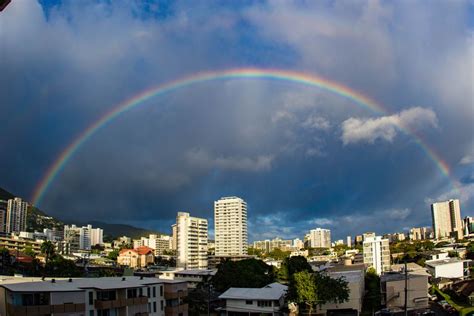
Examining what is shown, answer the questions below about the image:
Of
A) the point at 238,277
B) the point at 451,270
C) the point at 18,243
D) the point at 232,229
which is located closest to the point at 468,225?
the point at 232,229

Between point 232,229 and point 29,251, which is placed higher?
point 232,229

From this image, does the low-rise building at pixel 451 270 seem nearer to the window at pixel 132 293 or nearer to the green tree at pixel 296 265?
the green tree at pixel 296 265

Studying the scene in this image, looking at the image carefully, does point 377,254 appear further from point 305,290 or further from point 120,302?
point 120,302

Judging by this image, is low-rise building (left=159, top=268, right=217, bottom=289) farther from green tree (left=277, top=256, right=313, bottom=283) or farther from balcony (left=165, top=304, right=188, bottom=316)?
balcony (left=165, top=304, right=188, bottom=316)

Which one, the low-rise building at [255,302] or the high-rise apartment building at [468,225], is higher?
the high-rise apartment building at [468,225]

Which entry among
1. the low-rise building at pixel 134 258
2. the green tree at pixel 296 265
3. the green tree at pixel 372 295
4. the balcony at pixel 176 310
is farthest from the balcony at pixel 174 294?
the low-rise building at pixel 134 258

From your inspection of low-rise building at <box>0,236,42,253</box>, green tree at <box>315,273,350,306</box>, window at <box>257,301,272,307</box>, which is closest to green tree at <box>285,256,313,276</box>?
window at <box>257,301,272,307</box>
